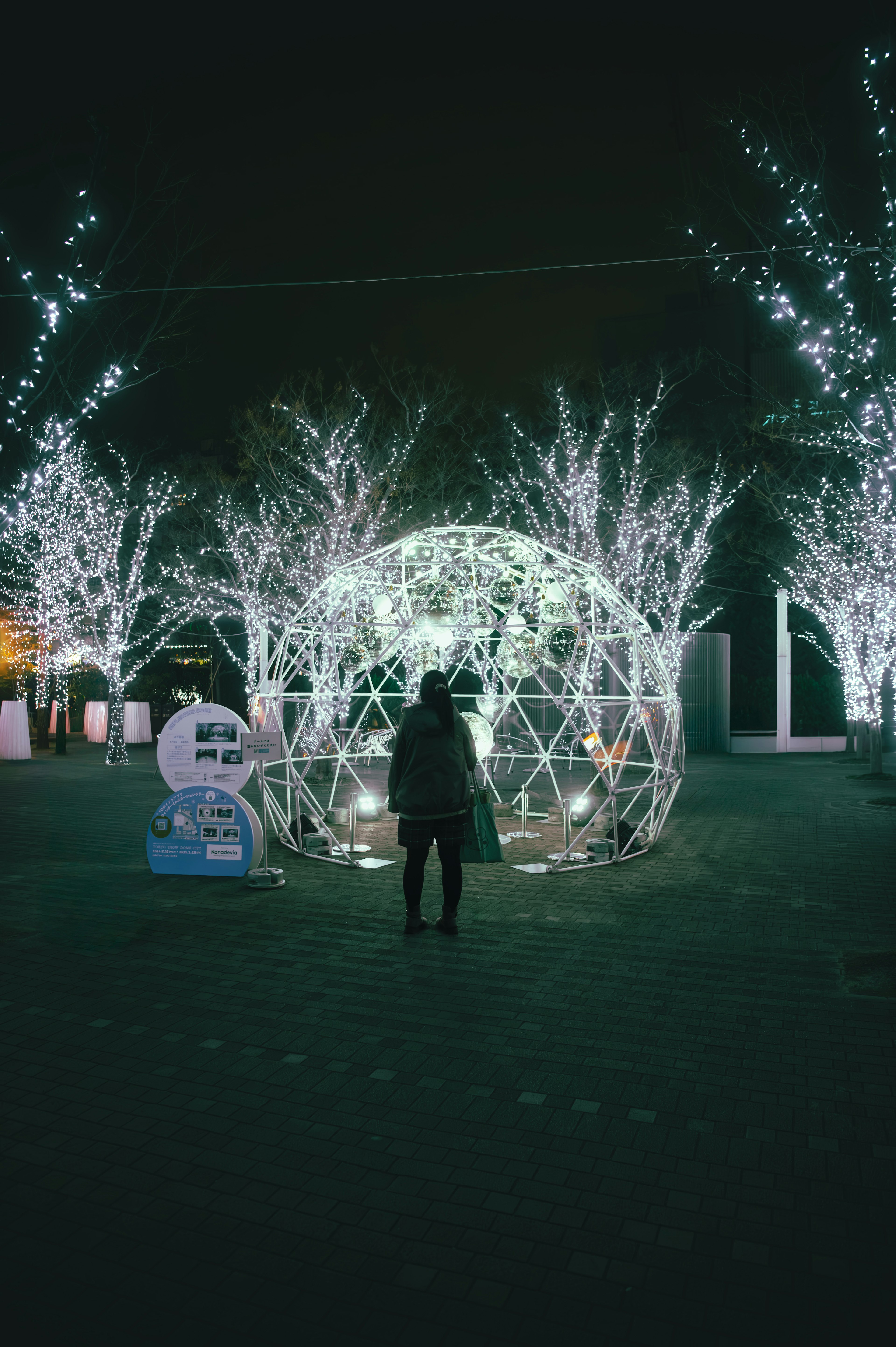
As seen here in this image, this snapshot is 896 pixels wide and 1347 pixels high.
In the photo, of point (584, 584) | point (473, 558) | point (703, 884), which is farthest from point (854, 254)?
point (703, 884)

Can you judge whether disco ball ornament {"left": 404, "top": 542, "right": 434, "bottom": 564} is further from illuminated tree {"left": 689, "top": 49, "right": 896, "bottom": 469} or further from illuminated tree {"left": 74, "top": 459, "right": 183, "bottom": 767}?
illuminated tree {"left": 74, "top": 459, "right": 183, "bottom": 767}

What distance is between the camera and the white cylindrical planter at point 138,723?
71.8ft

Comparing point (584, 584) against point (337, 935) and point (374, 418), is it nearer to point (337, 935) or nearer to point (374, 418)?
point (337, 935)

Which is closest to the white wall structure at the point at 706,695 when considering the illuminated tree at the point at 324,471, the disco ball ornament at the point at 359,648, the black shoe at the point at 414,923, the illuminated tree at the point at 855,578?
the illuminated tree at the point at 855,578

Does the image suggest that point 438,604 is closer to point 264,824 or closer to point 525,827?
point 525,827

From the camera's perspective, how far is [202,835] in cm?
801

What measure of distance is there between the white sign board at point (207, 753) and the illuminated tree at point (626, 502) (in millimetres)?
9243

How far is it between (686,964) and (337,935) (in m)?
2.38

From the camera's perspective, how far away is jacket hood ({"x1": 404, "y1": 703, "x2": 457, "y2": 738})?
612cm

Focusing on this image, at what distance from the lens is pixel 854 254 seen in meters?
7.79

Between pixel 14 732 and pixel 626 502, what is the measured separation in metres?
13.6

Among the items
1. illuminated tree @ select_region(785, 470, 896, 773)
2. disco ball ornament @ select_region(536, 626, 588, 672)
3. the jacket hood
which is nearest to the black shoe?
the jacket hood

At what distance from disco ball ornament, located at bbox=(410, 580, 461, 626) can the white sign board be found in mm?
2473

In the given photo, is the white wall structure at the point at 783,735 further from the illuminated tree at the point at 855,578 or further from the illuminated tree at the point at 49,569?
the illuminated tree at the point at 49,569
